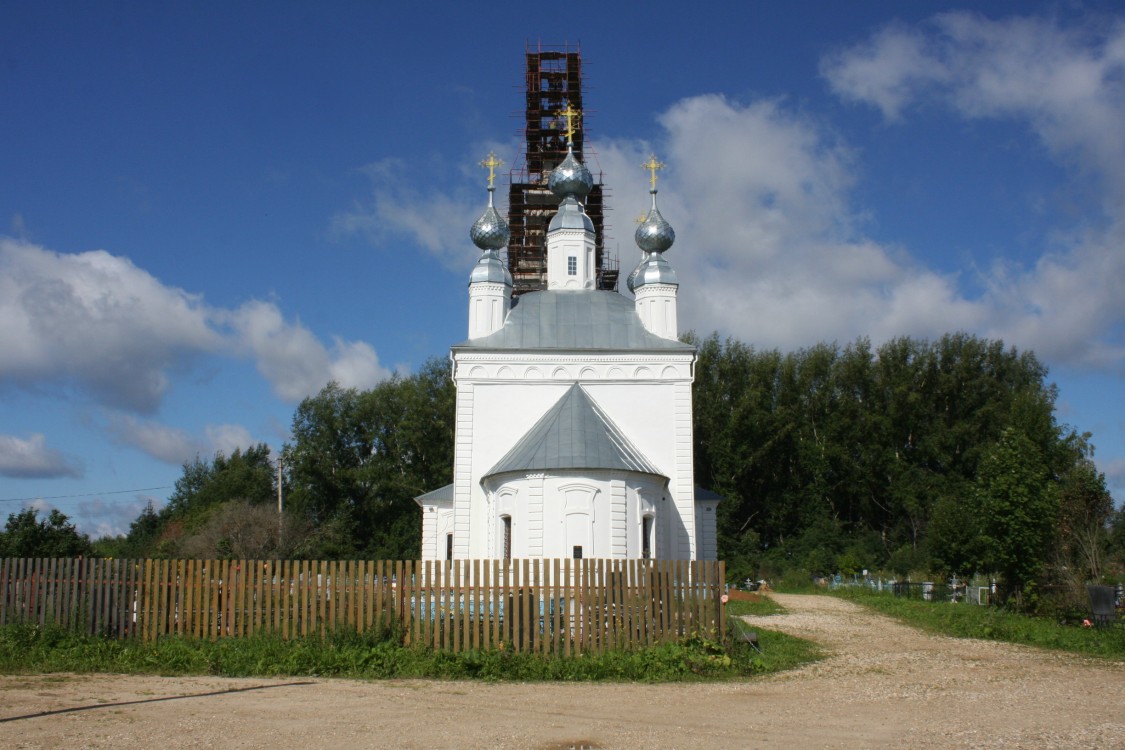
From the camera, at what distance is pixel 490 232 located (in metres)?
27.3

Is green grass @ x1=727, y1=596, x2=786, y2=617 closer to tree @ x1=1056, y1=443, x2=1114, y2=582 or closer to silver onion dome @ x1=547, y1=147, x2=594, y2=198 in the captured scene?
tree @ x1=1056, y1=443, x2=1114, y2=582

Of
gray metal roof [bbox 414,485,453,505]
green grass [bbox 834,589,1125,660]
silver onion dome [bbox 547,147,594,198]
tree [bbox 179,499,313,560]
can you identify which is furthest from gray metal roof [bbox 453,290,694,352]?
tree [bbox 179,499,313,560]

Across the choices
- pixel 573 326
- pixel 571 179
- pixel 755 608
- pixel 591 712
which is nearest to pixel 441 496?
pixel 573 326

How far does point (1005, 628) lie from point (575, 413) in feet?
34.1

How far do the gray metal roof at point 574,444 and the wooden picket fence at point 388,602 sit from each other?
799 centimetres

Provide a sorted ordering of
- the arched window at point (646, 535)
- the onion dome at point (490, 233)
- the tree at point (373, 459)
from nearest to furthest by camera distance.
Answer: the arched window at point (646, 535) < the onion dome at point (490, 233) < the tree at point (373, 459)

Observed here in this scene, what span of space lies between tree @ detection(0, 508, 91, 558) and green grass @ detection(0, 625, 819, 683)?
9713mm

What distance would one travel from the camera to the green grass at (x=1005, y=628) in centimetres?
1400

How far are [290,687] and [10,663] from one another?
403cm

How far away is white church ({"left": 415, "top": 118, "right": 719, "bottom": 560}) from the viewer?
20391 millimetres

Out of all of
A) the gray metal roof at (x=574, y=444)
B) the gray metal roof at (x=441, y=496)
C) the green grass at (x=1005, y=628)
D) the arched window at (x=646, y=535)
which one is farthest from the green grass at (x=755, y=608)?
the gray metal roof at (x=441, y=496)

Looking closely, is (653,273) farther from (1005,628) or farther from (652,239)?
(1005,628)

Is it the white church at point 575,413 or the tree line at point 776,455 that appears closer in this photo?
the white church at point 575,413

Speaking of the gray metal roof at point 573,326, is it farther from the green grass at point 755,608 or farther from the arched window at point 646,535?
the green grass at point 755,608
